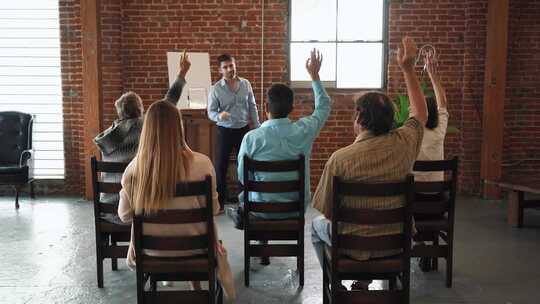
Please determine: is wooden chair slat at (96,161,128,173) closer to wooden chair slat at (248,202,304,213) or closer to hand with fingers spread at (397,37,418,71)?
wooden chair slat at (248,202,304,213)

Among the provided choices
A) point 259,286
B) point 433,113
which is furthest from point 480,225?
point 259,286

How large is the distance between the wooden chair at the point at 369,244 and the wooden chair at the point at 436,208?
91cm

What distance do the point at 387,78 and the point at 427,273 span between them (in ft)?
11.5

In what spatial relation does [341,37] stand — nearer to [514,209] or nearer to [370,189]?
[514,209]

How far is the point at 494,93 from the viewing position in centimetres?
702

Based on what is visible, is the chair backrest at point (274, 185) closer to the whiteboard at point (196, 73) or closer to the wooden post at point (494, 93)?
the whiteboard at point (196, 73)

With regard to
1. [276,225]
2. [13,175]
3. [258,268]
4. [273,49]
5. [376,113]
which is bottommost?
[258,268]

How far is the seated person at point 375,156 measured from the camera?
2920mm

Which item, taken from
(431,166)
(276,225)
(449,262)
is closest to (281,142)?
(276,225)

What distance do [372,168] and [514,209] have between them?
3531 mm

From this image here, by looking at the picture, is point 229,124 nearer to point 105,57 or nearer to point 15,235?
point 105,57

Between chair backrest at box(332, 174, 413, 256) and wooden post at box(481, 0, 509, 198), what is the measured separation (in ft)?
14.4

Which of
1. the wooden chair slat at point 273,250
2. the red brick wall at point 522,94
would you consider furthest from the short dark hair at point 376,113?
the red brick wall at point 522,94

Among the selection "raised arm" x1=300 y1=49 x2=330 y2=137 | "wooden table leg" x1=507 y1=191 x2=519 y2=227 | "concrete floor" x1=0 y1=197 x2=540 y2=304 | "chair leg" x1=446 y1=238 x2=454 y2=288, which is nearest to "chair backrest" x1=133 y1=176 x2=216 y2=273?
"concrete floor" x1=0 y1=197 x2=540 y2=304
